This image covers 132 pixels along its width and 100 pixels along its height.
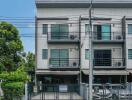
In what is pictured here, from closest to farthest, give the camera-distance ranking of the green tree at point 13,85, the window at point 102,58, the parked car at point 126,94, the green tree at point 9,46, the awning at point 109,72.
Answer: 1. the green tree at point 13,85
2. the parked car at point 126,94
3. the green tree at point 9,46
4. the awning at point 109,72
5. the window at point 102,58

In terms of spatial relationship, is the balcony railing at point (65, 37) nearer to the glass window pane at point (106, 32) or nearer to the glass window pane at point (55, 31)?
the glass window pane at point (55, 31)

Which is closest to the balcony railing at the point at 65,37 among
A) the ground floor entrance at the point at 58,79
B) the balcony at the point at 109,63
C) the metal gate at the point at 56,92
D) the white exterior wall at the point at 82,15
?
the white exterior wall at the point at 82,15

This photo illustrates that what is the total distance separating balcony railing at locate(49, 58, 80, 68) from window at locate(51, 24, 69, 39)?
2.97 m

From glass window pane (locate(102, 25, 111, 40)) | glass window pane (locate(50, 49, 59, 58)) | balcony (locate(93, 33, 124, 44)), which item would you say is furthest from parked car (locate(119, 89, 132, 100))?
glass window pane (locate(50, 49, 59, 58))

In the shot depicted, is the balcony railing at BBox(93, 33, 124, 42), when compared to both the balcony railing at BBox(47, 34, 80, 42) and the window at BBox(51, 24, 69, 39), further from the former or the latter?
the window at BBox(51, 24, 69, 39)

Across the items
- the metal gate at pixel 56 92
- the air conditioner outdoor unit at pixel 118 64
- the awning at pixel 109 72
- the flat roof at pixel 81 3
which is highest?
the flat roof at pixel 81 3

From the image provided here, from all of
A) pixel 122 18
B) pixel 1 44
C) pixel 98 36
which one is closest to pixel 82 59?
pixel 98 36

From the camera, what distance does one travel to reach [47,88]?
147ft

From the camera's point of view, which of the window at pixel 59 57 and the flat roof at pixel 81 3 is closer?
the window at pixel 59 57

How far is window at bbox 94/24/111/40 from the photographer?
55312 millimetres

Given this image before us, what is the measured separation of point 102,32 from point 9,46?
505 inches

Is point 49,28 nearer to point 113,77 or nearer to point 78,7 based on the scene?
point 78,7

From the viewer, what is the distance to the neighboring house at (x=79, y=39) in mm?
54625

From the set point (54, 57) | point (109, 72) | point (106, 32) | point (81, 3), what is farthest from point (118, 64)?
point (81, 3)
